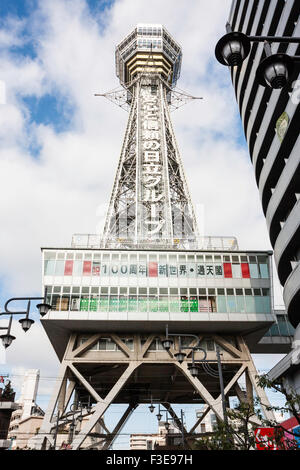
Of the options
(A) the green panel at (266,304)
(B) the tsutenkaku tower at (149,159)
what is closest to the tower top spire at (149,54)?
(B) the tsutenkaku tower at (149,159)

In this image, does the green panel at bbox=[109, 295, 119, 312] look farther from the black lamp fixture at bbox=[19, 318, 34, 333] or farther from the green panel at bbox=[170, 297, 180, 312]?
the black lamp fixture at bbox=[19, 318, 34, 333]

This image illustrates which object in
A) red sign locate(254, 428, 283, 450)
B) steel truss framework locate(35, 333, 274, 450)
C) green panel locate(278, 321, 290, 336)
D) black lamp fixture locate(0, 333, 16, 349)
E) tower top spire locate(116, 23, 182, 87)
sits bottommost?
red sign locate(254, 428, 283, 450)

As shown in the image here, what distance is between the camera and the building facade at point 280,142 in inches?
1166

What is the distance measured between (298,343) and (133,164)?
53463 mm

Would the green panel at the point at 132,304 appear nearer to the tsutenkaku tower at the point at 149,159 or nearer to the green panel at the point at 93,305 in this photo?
the green panel at the point at 93,305

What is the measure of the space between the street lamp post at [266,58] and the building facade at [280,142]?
20.5 metres

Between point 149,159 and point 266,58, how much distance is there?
218 feet

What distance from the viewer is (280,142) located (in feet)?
107

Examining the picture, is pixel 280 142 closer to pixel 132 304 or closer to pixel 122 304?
pixel 132 304

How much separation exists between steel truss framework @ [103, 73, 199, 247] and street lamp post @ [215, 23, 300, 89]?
48437 mm

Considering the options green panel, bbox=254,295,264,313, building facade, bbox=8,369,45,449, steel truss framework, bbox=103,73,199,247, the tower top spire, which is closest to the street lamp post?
green panel, bbox=254,295,264,313

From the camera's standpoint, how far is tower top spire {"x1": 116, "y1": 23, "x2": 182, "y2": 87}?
9494cm

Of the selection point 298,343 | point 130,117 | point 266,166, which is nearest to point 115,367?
point 298,343
